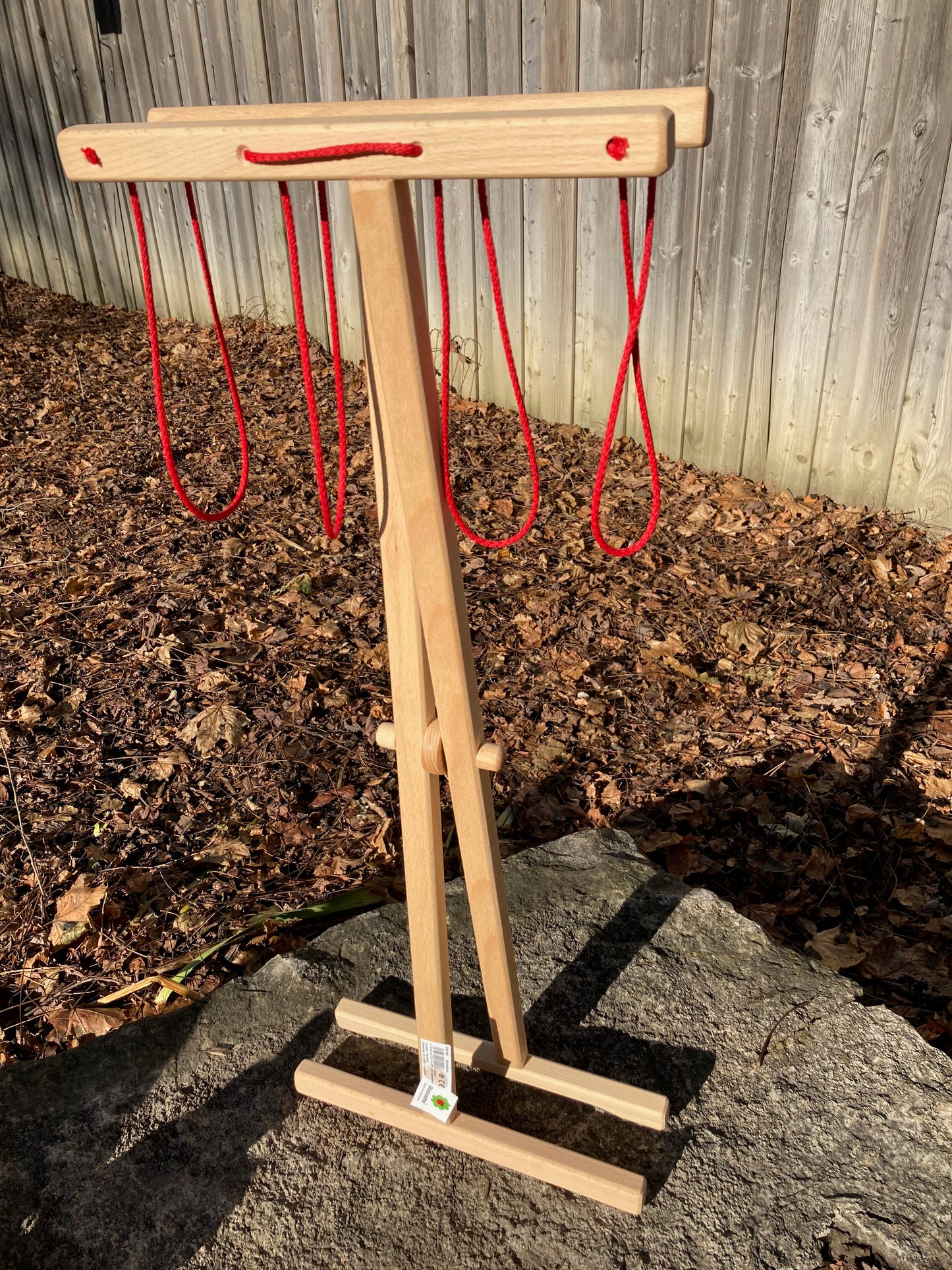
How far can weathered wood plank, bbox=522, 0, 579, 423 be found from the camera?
4008mm

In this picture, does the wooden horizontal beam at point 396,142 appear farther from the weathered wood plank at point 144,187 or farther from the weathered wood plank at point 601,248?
the weathered wood plank at point 144,187

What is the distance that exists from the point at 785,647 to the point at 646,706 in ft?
1.90

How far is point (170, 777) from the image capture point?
2924 mm

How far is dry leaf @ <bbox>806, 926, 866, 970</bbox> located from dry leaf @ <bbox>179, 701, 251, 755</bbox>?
174cm

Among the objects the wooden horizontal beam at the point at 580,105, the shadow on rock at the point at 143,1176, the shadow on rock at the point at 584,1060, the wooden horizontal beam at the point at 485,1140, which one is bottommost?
the shadow on rock at the point at 584,1060

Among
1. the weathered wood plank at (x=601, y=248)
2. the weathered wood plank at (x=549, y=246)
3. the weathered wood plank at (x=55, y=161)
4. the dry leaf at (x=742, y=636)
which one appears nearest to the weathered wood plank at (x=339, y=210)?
the weathered wood plank at (x=549, y=246)

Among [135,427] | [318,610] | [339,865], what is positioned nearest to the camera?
[339,865]

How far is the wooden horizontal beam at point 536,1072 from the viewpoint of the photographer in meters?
1.89

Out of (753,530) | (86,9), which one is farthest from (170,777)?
(86,9)

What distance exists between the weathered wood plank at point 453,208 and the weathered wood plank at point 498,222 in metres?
0.04

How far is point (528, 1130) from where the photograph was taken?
6.38ft

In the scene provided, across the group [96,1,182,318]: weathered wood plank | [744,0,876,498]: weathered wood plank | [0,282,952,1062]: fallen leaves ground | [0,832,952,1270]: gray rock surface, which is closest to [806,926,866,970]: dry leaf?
[0,282,952,1062]: fallen leaves ground

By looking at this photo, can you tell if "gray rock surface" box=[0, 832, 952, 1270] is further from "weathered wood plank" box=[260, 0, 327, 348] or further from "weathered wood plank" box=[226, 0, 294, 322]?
"weathered wood plank" box=[226, 0, 294, 322]

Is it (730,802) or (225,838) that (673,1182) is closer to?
(730,802)
